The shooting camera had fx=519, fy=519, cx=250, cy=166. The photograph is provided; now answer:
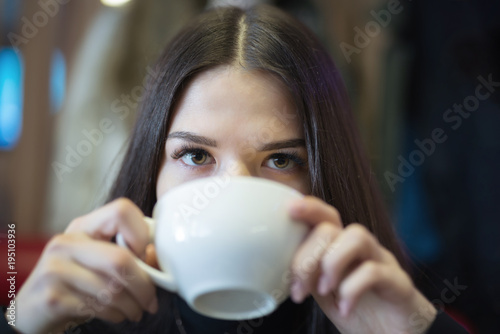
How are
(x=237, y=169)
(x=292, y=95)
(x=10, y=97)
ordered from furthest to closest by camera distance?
(x=10, y=97) → (x=292, y=95) → (x=237, y=169)

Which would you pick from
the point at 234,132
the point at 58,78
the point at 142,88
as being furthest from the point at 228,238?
the point at 58,78

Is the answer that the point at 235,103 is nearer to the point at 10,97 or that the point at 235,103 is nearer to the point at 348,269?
the point at 348,269

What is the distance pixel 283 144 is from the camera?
87 centimetres

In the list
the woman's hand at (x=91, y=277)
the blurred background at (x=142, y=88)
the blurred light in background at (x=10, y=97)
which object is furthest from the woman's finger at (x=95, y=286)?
the blurred light in background at (x=10, y=97)

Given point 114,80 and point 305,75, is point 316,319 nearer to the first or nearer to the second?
point 305,75

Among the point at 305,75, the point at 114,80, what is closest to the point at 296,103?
the point at 305,75

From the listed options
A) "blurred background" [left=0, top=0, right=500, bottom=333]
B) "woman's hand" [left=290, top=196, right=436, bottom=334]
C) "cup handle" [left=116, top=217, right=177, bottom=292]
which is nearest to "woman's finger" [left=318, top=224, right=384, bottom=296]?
"woman's hand" [left=290, top=196, right=436, bottom=334]

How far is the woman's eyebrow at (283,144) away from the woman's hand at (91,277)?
0.29 m

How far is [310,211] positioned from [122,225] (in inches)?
8.4

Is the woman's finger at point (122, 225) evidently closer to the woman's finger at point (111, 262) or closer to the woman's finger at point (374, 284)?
the woman's finger at point (111, 262)

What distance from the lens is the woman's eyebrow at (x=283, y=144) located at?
0.84 meters

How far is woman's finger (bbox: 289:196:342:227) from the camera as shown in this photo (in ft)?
1.82

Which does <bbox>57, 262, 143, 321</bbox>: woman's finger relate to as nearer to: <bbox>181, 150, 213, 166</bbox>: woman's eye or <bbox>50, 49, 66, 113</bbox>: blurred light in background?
<bbox>181, 150, 213, 166</bbox>: woman's eye

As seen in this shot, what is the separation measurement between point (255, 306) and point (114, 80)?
1293 millimetres
